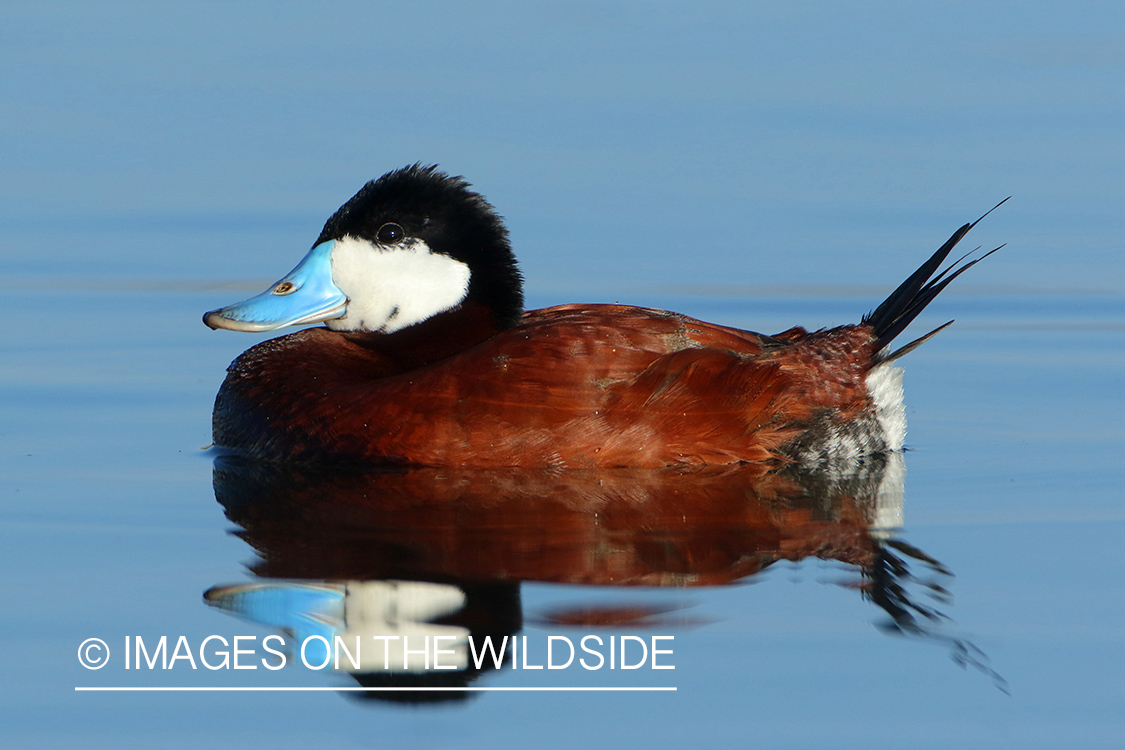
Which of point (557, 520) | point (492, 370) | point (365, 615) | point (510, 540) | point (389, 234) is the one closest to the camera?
point (365, 615)

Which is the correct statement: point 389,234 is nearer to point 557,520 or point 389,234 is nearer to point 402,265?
point 402,265

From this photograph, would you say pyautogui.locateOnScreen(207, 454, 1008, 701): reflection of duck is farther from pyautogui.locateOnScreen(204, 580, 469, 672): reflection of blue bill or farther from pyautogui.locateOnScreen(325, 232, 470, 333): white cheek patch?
pyautogui.locateOnScreen(325, 232, 470, 333): white cheek patch

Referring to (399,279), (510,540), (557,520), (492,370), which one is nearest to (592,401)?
(492,370)

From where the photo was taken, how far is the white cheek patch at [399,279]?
5551 millimetres

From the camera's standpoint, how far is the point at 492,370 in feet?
16.3

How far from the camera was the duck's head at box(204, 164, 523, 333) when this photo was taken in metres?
5.50

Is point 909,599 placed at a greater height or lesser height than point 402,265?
lesser

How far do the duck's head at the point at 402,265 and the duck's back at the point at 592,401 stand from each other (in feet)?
0.72

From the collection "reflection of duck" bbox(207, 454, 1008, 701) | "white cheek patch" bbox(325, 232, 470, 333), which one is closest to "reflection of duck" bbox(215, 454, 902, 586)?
"reflection of duck" bbox(207, 454, 1008, 701)

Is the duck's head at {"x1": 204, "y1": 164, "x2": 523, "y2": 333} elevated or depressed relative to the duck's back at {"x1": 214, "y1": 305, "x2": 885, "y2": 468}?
elevated

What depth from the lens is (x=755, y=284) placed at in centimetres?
793

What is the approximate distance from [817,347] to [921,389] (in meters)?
1.41

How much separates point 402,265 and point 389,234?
Result: 0.11 m

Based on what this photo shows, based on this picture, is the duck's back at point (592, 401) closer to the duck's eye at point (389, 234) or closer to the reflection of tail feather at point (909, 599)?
the duck's eye at point (389, 234)
